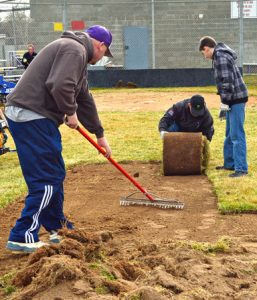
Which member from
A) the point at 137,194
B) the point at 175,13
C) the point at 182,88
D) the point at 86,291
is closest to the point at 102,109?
the point at 182,88

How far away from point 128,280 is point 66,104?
143 cm

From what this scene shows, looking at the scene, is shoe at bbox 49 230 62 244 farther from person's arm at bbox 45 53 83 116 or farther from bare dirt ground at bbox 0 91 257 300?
person's arm at bbox 45 53 83 116

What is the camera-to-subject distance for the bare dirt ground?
4148 millimetres

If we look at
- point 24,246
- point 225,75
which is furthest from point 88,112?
point 225,75

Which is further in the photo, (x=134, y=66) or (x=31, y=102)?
(x=134, y=66)

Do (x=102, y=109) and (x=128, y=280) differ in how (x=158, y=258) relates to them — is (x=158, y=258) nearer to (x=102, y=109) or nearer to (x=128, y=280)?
(x=128, y=280)

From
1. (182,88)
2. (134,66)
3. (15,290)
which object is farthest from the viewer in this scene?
(134,66)

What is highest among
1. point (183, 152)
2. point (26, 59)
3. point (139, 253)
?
point (26, 59)

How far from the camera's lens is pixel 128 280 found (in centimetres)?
443

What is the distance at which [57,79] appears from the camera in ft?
15.5

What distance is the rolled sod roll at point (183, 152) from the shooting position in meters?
8.35

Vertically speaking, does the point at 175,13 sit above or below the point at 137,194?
above

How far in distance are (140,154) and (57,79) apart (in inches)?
218

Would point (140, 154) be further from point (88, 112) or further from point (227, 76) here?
point (88, 112)
